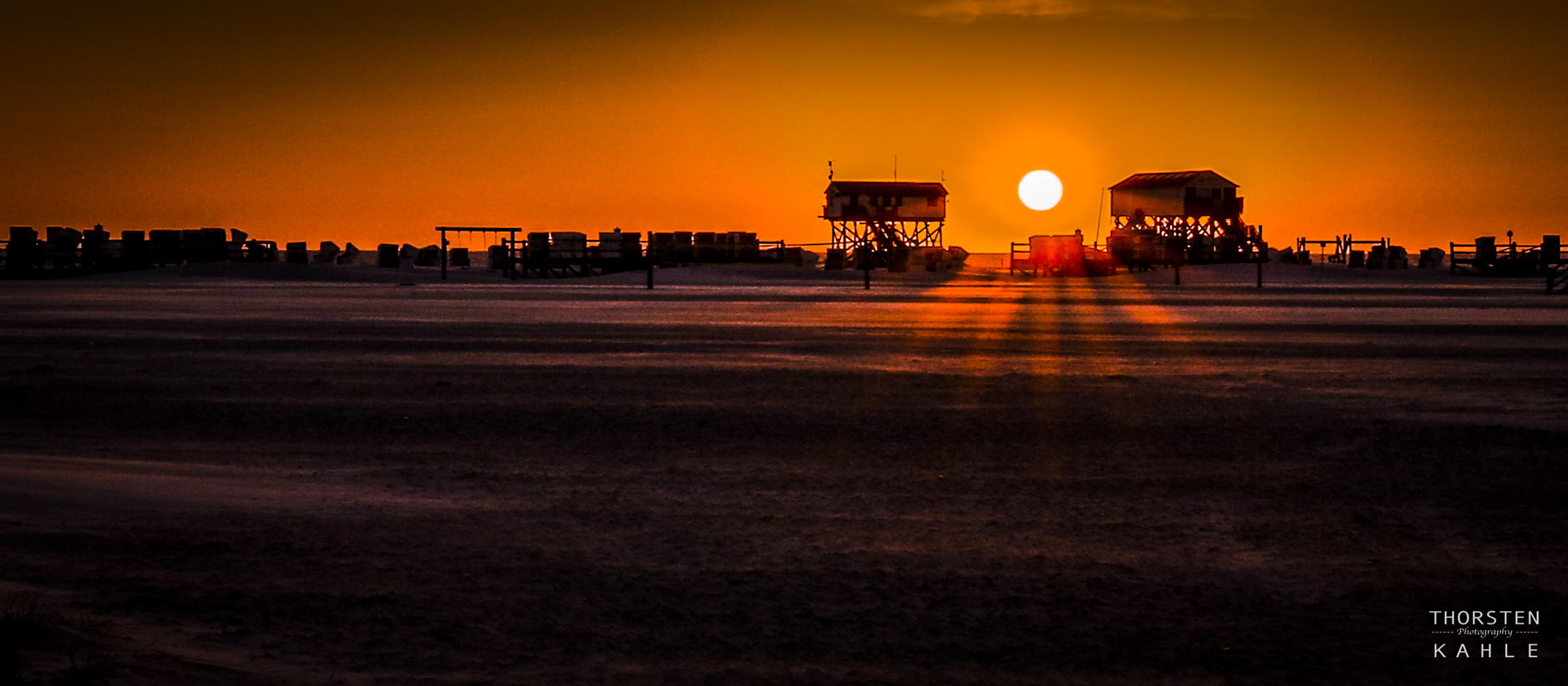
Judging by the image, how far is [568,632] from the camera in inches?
169

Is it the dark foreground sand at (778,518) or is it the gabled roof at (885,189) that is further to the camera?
the gabled roof at (885,189)

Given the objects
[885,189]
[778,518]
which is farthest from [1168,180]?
[778,518]

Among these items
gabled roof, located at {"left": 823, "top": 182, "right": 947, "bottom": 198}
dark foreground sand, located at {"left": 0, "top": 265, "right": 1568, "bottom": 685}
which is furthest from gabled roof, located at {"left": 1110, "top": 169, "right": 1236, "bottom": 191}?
dark foreground sand, located at {"left": 0, "top": 265, "right": 1568, "bottom": 685}

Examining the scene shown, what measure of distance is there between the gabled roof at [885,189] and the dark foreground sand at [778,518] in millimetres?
106213

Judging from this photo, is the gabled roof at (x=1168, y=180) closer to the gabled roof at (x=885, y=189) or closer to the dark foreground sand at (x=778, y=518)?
the gabled roof at (x=885, y=189)

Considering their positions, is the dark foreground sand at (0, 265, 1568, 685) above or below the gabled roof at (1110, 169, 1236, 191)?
below

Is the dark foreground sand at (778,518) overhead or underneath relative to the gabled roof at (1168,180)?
underneath

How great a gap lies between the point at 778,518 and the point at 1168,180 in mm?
116832

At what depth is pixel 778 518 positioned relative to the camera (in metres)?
6.12

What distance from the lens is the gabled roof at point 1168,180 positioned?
115750mm

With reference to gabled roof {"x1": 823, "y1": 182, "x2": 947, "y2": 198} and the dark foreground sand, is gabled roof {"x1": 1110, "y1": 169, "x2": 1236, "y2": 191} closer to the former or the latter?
gabled roof {"x1": 823, "y1": 182, "x2": 947, "y2": 198}

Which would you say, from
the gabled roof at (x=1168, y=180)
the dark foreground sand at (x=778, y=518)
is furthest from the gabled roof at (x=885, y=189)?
the dark foreground sand at (x=778, y=518)

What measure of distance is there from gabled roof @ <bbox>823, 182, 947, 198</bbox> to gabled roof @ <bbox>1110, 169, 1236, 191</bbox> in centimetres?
1691

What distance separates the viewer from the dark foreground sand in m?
4.10
